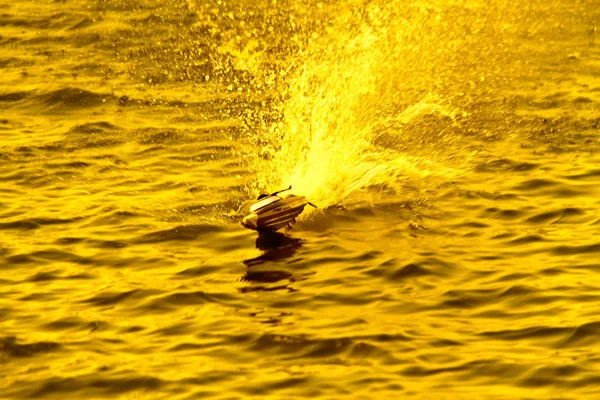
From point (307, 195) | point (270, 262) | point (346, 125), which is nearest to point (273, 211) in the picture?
point (270, 262)

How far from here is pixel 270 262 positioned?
10398 millimetres

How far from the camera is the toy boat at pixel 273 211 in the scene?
34.9 ft

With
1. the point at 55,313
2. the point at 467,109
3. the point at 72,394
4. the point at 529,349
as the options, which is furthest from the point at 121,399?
the point at 467,109

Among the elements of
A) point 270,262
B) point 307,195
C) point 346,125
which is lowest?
point 270,262

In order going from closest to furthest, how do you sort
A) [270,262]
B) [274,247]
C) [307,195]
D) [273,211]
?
[270,262], [273,211], [274,247], [307,195]

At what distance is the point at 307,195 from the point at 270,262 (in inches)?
54.6

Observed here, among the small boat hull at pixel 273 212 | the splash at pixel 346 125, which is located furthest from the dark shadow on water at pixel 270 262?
the splash at pixel 346 125

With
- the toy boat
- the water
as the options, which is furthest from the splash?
the toy boat

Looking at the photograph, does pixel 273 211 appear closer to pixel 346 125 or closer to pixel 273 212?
pixel 273 212

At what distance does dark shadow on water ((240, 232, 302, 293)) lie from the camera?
9906 mm

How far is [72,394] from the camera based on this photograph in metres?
8.14

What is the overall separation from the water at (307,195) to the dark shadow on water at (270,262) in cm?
2

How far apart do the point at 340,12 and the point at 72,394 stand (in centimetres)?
1159

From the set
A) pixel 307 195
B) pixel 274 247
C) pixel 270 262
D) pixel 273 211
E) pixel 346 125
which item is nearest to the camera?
pixel 270 262
